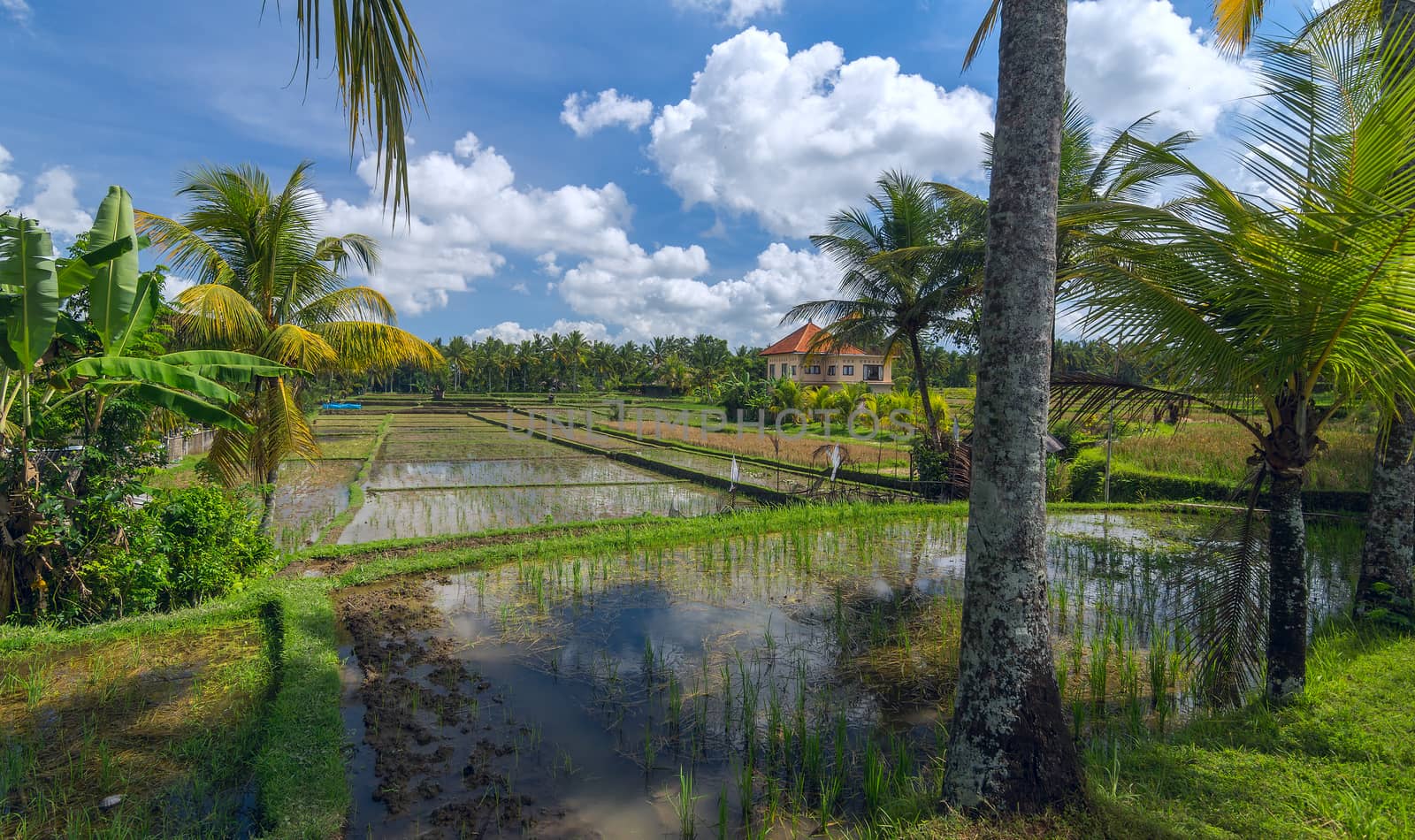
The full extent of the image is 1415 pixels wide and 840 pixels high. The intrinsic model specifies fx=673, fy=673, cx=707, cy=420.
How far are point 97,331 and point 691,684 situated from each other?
5.40m

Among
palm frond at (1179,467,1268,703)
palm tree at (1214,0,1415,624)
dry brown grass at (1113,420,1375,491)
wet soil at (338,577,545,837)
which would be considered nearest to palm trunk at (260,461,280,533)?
wet soil at (338,577,545,837)

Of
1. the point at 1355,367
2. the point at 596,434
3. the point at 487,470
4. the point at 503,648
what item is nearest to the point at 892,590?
the point at 503,648

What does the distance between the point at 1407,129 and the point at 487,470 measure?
16618 millimetres

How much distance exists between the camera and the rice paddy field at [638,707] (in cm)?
315

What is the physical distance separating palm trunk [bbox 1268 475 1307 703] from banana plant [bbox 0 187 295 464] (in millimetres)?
7266

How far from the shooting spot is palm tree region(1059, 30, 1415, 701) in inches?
127

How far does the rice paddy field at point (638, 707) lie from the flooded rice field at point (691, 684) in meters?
0.02

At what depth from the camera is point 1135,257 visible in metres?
3.85

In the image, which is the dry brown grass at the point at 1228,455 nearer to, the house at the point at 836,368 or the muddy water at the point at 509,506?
the muddy water at the point at 509,506

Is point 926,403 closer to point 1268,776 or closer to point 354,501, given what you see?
point 1268,776

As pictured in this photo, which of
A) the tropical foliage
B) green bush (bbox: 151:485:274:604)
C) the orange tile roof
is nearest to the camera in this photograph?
the tropical foliage

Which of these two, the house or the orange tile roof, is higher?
the orange tile roof

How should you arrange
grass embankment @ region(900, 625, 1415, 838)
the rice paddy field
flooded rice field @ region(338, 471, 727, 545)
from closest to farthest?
grass embankment @ region(900, 625, 1415, 838) < the rice paddy field < flooded rice field @ region(338, 471, 727, 545)

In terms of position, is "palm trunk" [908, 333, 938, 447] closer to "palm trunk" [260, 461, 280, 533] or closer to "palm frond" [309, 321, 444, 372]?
"palm frond" [309, 321, 444, 372]
